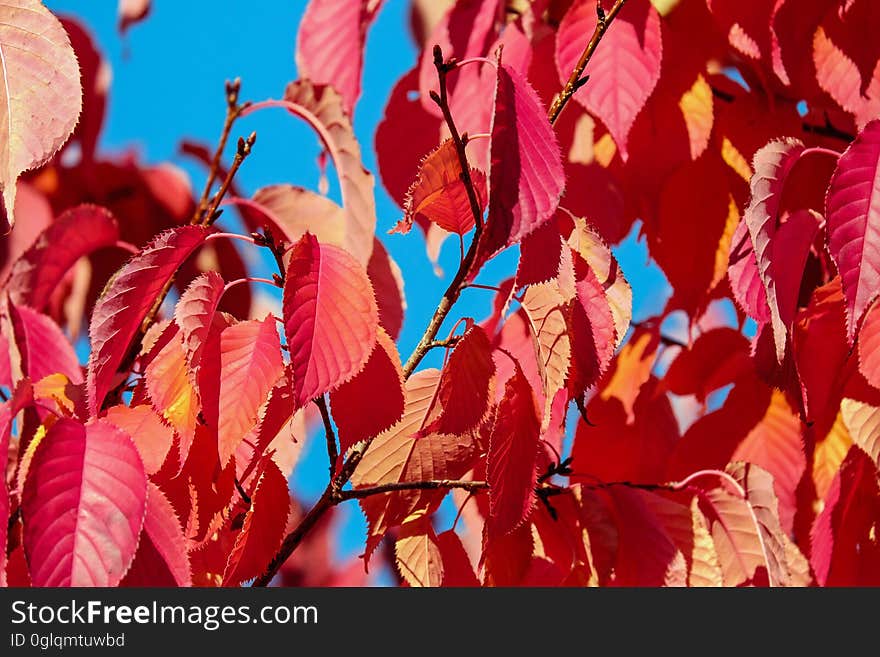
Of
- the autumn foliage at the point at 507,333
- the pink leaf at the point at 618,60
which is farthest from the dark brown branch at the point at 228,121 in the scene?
the pink leaf at the point at 618,60

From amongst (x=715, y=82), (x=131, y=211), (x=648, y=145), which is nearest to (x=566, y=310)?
(x=648, y=145)

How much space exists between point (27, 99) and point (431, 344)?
35 cm

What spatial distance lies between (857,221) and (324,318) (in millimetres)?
396

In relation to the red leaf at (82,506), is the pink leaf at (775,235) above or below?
above

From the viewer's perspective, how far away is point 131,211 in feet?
7.22

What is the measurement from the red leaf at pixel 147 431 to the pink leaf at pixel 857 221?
0.49 m

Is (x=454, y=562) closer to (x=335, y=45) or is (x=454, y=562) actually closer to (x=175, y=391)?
(x=175, y=391)

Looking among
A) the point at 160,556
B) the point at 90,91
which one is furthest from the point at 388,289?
the point at 90,91

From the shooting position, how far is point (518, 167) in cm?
79

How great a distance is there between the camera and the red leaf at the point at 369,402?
84 cm

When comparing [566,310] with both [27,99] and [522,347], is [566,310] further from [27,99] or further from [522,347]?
[27,99]

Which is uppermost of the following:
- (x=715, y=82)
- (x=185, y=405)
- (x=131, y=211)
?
(x=131, y=211)

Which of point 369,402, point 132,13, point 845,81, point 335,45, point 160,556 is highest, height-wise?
point 132,13

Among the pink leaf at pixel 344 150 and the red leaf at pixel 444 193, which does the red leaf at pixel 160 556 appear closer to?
the red leaf at pixel 444 193
